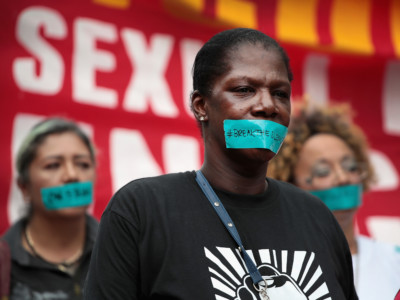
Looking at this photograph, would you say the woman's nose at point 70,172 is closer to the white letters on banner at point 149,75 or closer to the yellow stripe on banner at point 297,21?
the white letters on banner at point 149,75

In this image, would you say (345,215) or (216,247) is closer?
(216,247)

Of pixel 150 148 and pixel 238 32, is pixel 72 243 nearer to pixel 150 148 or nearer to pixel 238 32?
pixel 150 148

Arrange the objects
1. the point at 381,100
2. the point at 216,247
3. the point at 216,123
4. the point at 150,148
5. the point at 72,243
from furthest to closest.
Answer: the point at 381,100 → the point at 150,148 → the point at 72,243 → the point at 216,123 → the point at 216,247

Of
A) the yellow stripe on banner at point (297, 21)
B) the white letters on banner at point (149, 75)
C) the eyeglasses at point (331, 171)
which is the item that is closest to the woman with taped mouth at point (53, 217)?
the white letters on banner at point (149, 75)

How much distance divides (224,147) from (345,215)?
1570 millimetres

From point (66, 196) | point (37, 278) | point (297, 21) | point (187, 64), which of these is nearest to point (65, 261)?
point (37, 278)

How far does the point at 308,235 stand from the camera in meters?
1.50

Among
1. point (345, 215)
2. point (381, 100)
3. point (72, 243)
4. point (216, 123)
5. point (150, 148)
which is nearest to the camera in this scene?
point (216, 123)

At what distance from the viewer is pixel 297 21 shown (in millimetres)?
4570

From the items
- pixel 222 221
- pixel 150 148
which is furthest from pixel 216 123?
pixel 150 148

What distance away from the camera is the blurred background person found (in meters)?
2.62

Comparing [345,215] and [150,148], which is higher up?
[150,148]

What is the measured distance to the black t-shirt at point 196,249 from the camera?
1321mm

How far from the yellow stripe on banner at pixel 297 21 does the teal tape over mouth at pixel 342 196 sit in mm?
1874
